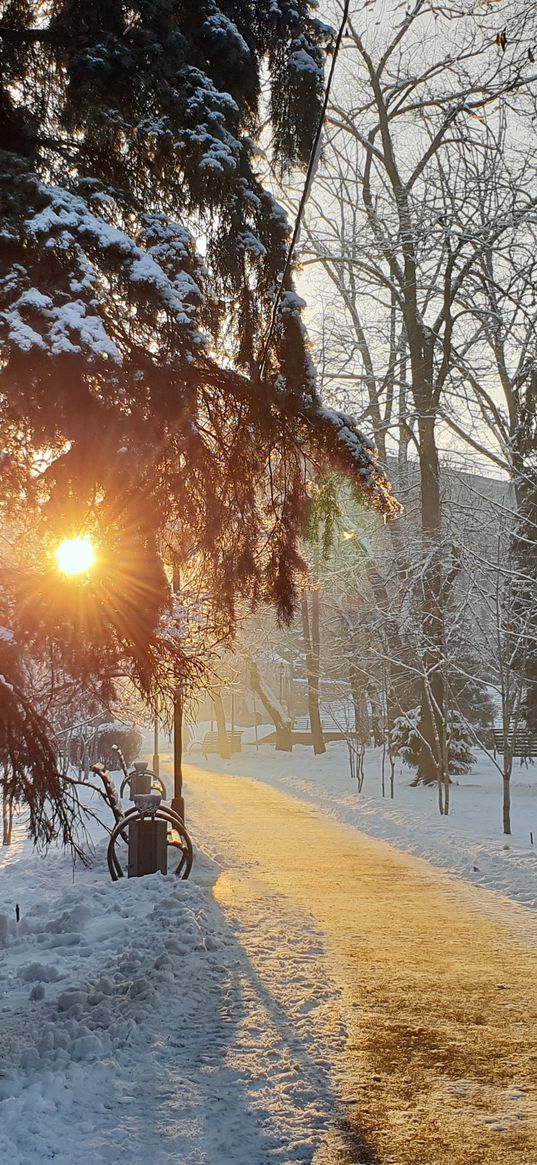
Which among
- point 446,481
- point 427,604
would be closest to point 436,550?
point 427,604

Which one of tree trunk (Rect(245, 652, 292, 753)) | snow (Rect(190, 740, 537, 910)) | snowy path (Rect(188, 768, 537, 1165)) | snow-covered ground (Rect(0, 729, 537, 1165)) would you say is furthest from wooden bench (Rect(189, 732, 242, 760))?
snow-covered ground (Rect(0, 729, 537, 1165))

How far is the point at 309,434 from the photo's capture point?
5.27 metres

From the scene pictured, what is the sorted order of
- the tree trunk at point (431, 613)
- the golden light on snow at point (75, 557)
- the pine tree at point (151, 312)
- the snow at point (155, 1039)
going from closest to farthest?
the snow at point (155, 1039)
the pine tree at point (151, 312)
the golden light on snow at point (75, 557)
the tree trunk at point (431, 613)

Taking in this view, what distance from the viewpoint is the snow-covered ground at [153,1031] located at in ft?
12.6

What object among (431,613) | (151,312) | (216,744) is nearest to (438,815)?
(431,613)

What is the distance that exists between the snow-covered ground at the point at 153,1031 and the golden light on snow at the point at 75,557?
2490 millimetres

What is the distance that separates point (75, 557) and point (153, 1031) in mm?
2724

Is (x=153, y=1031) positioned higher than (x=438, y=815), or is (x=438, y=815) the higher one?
(x=153, y=1031)

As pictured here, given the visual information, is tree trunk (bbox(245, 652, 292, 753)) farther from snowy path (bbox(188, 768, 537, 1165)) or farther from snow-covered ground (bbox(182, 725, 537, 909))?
snowy path (bbox(188, 768, 537, 1165))

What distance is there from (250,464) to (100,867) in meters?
6.98

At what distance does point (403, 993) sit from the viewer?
5.79 m

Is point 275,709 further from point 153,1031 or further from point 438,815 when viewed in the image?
point 153,1031

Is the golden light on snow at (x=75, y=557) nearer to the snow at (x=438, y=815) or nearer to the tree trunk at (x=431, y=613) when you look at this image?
the snow at (x=438, y=815)

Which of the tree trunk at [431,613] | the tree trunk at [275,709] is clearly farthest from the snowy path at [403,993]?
the tree trunk at [275,709]
